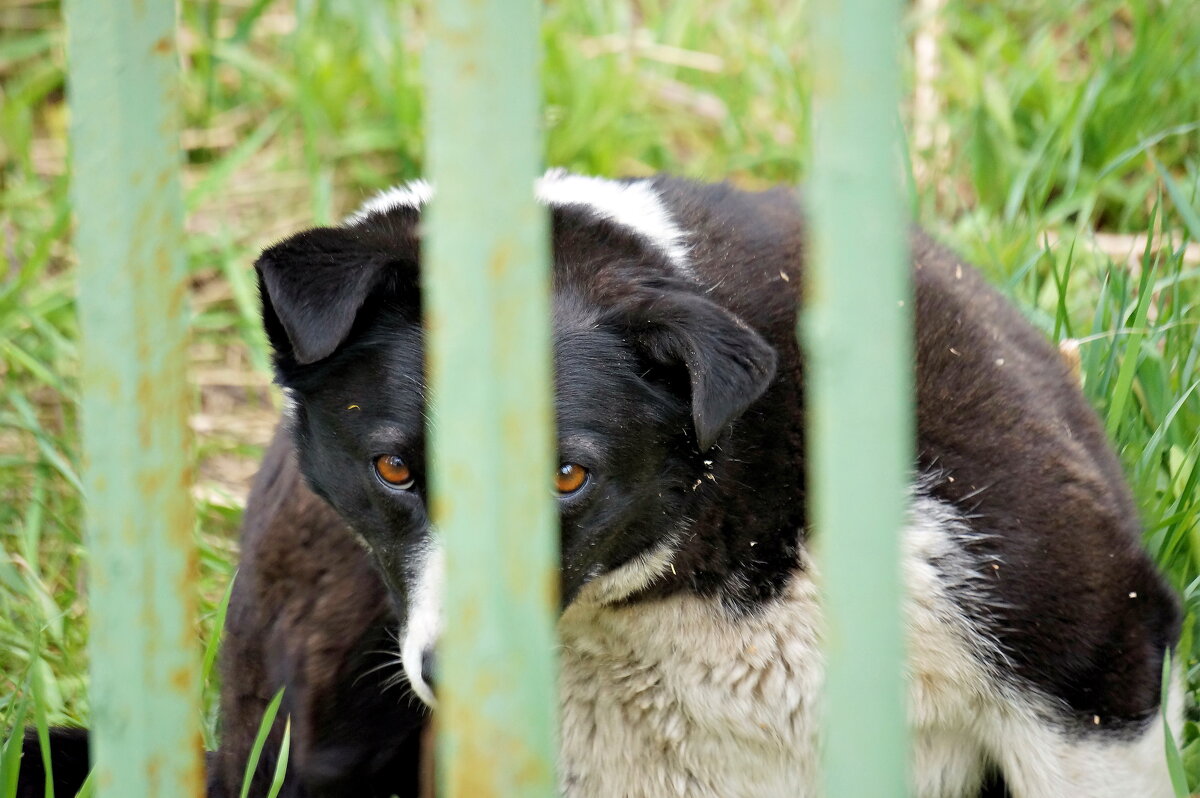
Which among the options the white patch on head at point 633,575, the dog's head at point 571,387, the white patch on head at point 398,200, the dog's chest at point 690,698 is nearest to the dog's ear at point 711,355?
the dog's head at point 571,387

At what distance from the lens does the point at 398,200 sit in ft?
10.1

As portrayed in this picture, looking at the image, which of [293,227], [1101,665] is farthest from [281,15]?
[1101,665]

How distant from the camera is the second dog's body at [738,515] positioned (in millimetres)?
2531

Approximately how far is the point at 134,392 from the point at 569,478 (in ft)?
3.47

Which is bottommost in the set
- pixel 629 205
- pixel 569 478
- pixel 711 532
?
pixel 711 532

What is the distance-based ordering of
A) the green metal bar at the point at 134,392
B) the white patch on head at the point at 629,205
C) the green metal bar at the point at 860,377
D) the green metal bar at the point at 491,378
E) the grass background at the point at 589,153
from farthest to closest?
the grass background at the point at 589,153
the white patch on head at the point at 629,205
the green metal bar at the point at 134,392
the green metal bar at the point at 491,378
the green metal bar at the point at 860,377

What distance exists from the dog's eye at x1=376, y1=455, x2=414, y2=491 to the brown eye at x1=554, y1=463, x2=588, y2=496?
283mm

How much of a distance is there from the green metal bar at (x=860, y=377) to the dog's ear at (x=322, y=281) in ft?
4.26

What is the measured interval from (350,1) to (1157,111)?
119 inches

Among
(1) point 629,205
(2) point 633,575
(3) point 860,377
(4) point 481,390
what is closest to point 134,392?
(4) point 481,390

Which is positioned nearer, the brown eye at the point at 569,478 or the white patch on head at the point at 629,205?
the brown eye at the point at 569,478

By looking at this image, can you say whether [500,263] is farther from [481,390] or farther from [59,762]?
[59,762]

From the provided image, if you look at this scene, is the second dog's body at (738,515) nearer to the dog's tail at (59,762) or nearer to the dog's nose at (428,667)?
the dog's nose at (428,667)

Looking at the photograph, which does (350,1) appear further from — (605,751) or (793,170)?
(605,751)
